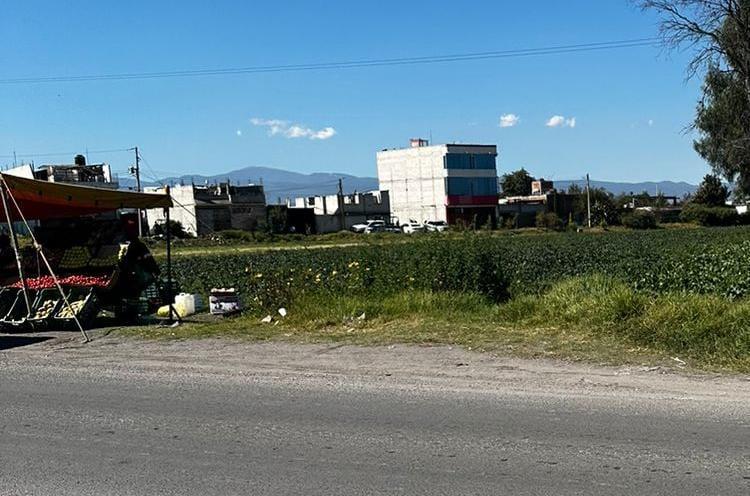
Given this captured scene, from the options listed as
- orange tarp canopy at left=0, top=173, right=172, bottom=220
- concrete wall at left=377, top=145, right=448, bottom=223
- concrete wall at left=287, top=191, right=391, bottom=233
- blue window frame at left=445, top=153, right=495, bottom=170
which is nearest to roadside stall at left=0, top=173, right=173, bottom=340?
orange tarp canopy at left=0, top=173, right=172, bottom=220

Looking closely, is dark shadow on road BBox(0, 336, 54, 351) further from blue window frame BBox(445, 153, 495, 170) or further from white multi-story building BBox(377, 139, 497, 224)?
blue window frame BBox(445, 153, 495, 170)

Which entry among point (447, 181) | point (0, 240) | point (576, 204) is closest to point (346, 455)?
point (0, 240)

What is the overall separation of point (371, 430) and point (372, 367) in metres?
2.78

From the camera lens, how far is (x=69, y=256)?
16.0m

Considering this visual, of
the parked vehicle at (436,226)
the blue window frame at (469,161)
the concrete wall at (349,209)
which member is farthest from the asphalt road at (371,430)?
the blue window frame at (469,161)

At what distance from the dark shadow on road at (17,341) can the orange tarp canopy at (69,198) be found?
2383 millimetres

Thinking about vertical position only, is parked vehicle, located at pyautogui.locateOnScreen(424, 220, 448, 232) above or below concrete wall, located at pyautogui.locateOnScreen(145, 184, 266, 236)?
below

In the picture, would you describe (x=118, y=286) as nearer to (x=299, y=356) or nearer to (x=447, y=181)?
(x=299, y=356)

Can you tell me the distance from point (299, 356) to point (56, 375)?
2972mm

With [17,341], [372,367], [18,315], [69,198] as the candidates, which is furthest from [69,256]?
[372,367]

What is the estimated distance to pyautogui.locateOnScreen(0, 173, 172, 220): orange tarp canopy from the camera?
519 inches

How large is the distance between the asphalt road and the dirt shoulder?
0.05 metres

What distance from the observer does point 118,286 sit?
15.1m

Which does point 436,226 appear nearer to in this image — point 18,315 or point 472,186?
point 18,315
